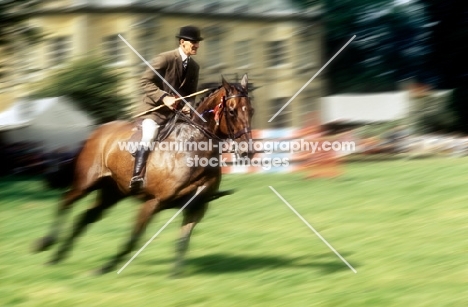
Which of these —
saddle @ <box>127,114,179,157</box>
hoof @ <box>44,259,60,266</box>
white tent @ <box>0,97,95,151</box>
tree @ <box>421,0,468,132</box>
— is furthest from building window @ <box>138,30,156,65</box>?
saddle @ <box>127,114,179,157</box>

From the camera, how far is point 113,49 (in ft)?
84.1

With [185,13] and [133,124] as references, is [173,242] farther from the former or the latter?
[185,13]

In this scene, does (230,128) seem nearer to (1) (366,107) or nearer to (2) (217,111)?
(2) (217,111)

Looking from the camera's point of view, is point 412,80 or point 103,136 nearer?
point 103,136

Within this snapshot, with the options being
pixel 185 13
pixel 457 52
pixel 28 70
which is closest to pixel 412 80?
pixel 457 52

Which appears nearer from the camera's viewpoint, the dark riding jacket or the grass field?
the grass field

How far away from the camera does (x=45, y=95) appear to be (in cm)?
2577

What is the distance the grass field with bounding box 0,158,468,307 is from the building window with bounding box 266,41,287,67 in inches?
363

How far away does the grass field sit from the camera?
31.6ft

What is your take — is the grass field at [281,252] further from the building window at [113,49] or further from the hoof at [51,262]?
the building window at [113,49]

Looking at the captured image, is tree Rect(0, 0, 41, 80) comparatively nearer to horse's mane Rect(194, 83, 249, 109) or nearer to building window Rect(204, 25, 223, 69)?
building window Rect(204, 25, 223, 69)

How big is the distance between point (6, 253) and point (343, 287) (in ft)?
15.7

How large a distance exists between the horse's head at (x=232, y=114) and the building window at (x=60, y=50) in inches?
613

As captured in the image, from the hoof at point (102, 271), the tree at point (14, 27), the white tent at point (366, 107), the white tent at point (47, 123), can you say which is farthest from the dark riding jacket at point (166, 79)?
the white tent at point (366, 107)
